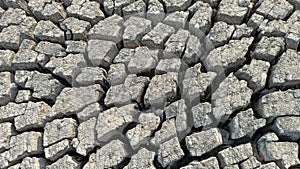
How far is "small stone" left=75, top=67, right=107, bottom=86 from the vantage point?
1671 millimetres

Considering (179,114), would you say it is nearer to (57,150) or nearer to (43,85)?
(57,150)

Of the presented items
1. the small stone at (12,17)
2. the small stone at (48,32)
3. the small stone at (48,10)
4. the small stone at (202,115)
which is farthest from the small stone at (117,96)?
the small stone at (12,17)

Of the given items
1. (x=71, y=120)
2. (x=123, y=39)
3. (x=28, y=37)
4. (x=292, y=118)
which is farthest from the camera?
(x=28, y=37)

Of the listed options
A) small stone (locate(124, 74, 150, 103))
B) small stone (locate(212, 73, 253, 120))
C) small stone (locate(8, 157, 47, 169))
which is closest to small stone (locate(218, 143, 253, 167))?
small stone (locate(212, 73, 253, 120))

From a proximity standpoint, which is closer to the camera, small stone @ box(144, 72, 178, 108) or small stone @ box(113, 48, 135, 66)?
small stone @ box(144, 72, 178, 108)

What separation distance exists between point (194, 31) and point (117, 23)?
284 mm

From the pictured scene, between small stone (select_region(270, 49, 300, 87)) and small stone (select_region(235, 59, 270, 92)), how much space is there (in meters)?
0.02

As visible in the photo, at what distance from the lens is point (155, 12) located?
70.6 inches

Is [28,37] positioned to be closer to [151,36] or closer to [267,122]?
[151,36]

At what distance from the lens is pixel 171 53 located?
166 centimetres

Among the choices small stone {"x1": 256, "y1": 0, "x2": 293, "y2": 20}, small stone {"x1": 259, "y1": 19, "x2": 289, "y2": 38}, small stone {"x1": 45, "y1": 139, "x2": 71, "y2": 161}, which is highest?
small stone {"x1": 256, "y1": 0, "x2": 293, "y2": 20}

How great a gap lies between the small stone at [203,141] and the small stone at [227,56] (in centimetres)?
23

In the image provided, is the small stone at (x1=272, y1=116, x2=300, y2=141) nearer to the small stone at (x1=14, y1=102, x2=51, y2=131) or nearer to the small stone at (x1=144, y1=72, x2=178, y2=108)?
the small stone at (x1=144, y1=72, x2=178, y2=108)

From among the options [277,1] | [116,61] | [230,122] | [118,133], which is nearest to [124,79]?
[116,61]
